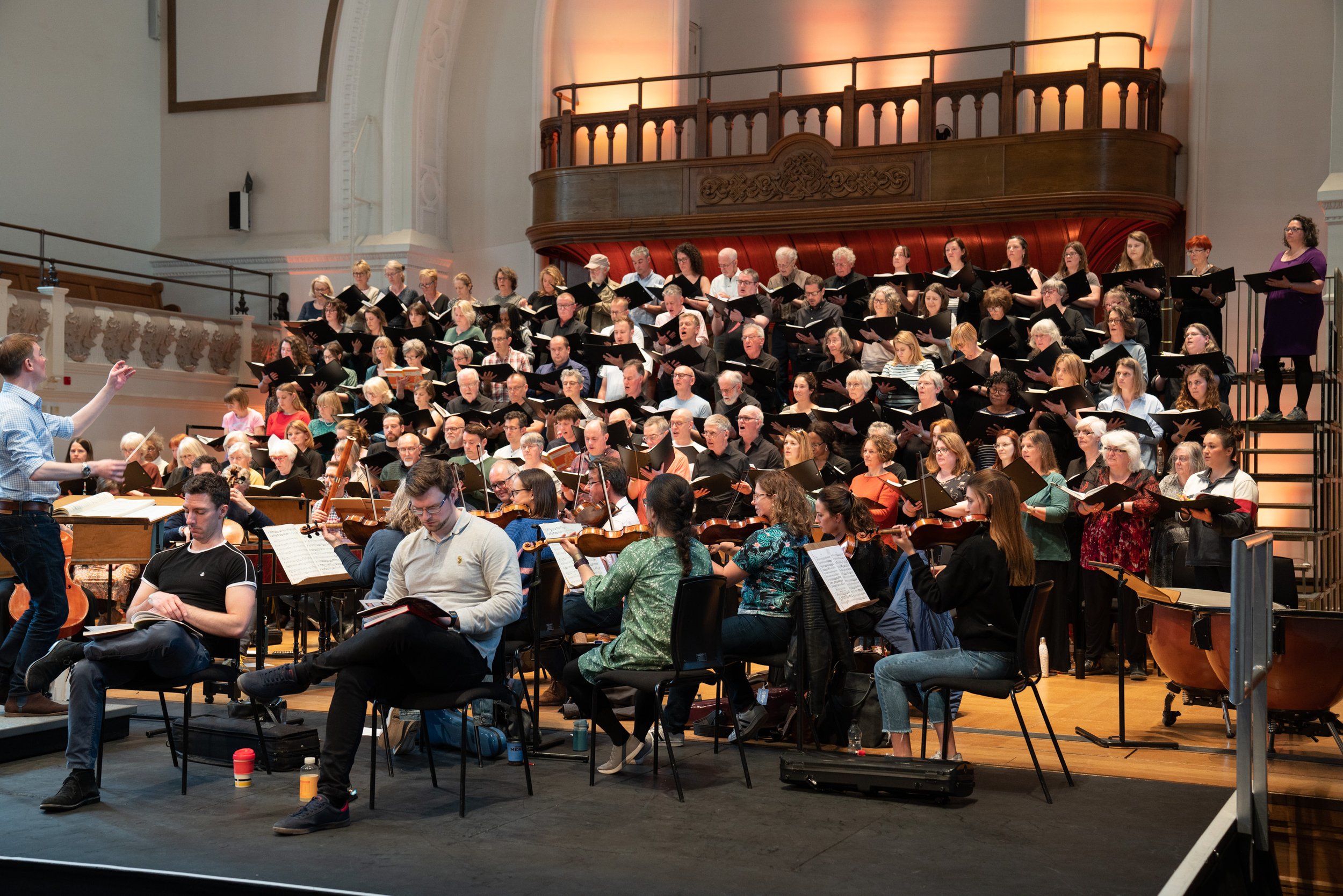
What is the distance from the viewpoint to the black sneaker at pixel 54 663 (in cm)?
455

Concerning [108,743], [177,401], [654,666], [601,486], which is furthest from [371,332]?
[654,666]

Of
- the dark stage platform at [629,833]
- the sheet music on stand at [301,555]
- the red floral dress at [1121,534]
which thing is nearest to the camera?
the dark stage platform at [629,833]

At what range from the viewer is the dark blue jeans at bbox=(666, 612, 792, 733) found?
5.04m

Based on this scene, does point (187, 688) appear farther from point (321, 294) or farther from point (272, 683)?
point (321, 294)

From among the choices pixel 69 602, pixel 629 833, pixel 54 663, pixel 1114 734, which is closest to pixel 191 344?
pixel 69 602

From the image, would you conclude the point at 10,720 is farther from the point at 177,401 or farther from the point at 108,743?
the point at 177,401

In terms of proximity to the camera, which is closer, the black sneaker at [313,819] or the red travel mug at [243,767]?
the black sneaker at [313,819]

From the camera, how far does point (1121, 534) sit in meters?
6.77

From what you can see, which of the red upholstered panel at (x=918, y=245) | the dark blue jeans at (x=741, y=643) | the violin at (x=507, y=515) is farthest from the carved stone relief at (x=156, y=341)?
the dark blue jeans at (x=741, y=643)

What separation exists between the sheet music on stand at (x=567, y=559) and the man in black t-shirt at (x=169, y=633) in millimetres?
1125

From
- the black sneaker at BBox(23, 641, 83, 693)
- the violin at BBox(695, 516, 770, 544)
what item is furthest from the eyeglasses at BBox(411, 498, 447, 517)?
the violin at BBox(695, 516, 770, 544)

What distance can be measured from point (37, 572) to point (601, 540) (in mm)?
2193

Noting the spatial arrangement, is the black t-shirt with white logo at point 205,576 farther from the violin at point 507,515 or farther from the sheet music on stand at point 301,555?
the violin at point 507,515

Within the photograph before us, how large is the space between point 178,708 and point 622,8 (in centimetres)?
1002
